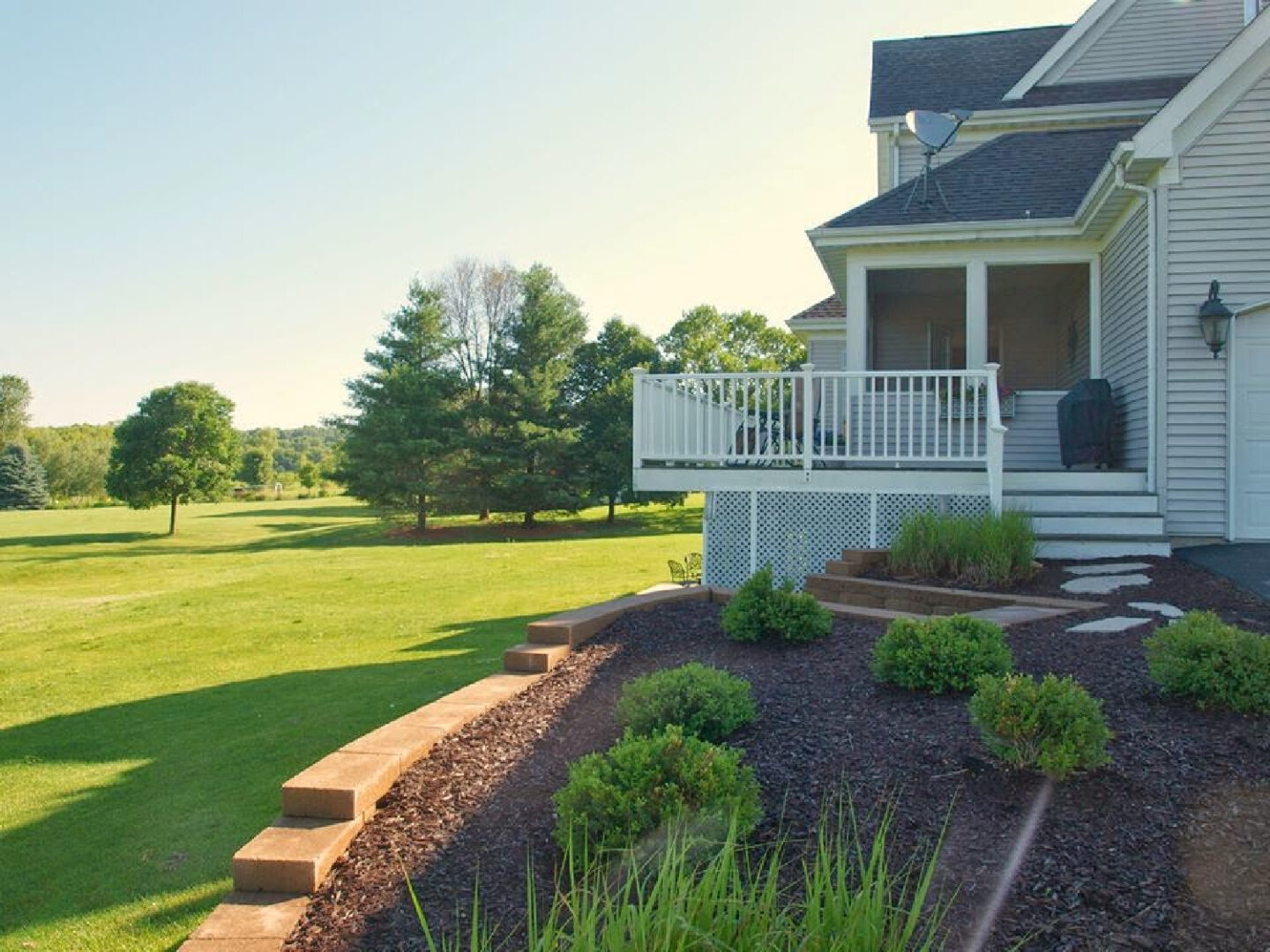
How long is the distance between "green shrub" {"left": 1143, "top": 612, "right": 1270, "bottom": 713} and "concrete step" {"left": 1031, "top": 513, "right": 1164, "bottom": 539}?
12.4ft

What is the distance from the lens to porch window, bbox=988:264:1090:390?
11.1m

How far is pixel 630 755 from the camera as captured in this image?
2.72m

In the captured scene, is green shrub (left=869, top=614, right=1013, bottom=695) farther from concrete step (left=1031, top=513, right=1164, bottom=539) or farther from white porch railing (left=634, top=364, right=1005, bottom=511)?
concrete step (left=1031, top=513, right=1164, bottom=539)

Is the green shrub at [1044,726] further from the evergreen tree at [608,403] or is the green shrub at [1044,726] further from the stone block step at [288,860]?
the evergreen tree at [608,403]

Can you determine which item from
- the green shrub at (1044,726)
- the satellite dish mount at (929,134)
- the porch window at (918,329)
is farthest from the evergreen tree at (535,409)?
the green shrub at (1044,726)

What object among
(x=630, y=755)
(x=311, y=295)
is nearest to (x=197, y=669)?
(x=630, y=755)

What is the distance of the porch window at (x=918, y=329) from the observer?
38.5 feet

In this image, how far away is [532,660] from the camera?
4770mm

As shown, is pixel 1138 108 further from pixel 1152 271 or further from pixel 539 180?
pixel 539 180

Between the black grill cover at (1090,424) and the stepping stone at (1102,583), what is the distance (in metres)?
2.61

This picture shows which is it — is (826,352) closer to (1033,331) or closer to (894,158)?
(894,158)

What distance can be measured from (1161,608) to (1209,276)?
376cm

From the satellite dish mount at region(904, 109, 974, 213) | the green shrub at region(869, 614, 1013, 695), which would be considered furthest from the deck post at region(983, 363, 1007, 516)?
the satellite dish mount at region(904, 109, 974, 213)

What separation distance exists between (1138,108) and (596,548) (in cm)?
1365
